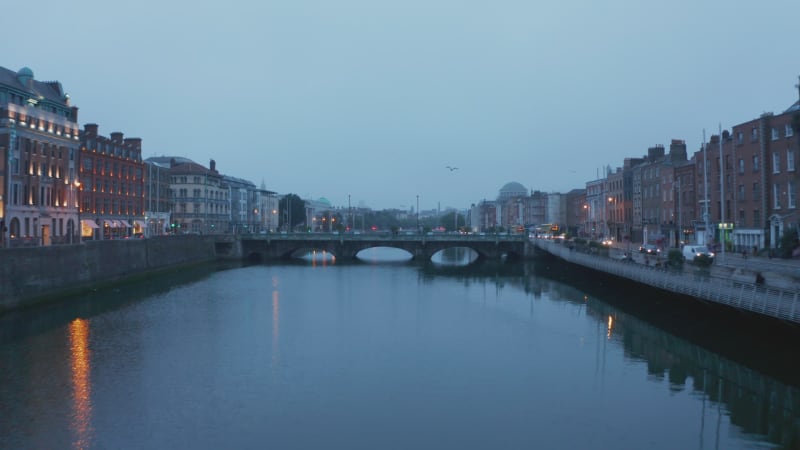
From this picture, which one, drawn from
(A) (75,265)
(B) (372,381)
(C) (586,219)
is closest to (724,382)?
(B) (372,381)

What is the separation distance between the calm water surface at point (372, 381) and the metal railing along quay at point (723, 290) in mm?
3206

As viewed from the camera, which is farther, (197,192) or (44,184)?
(197,192)

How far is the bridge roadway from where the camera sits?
105562mm

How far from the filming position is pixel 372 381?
30.5 m

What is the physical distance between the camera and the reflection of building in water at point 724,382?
24625 mm

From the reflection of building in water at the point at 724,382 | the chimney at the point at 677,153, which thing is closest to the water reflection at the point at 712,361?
the reflection of building in water at the point at 724,382

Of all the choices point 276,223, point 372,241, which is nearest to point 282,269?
point 372,241

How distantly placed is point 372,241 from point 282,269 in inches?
788

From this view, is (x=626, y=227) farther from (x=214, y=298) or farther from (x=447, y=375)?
(x=447, y=375)

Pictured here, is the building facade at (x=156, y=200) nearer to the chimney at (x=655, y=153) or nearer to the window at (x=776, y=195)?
the chimney at (x=655, y=153)

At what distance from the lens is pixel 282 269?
91.4m

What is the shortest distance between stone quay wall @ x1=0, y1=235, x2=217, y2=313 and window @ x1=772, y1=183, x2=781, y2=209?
64.3 metres

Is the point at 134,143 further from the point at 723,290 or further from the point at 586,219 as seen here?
the point at 723,290

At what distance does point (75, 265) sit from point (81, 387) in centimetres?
3327
